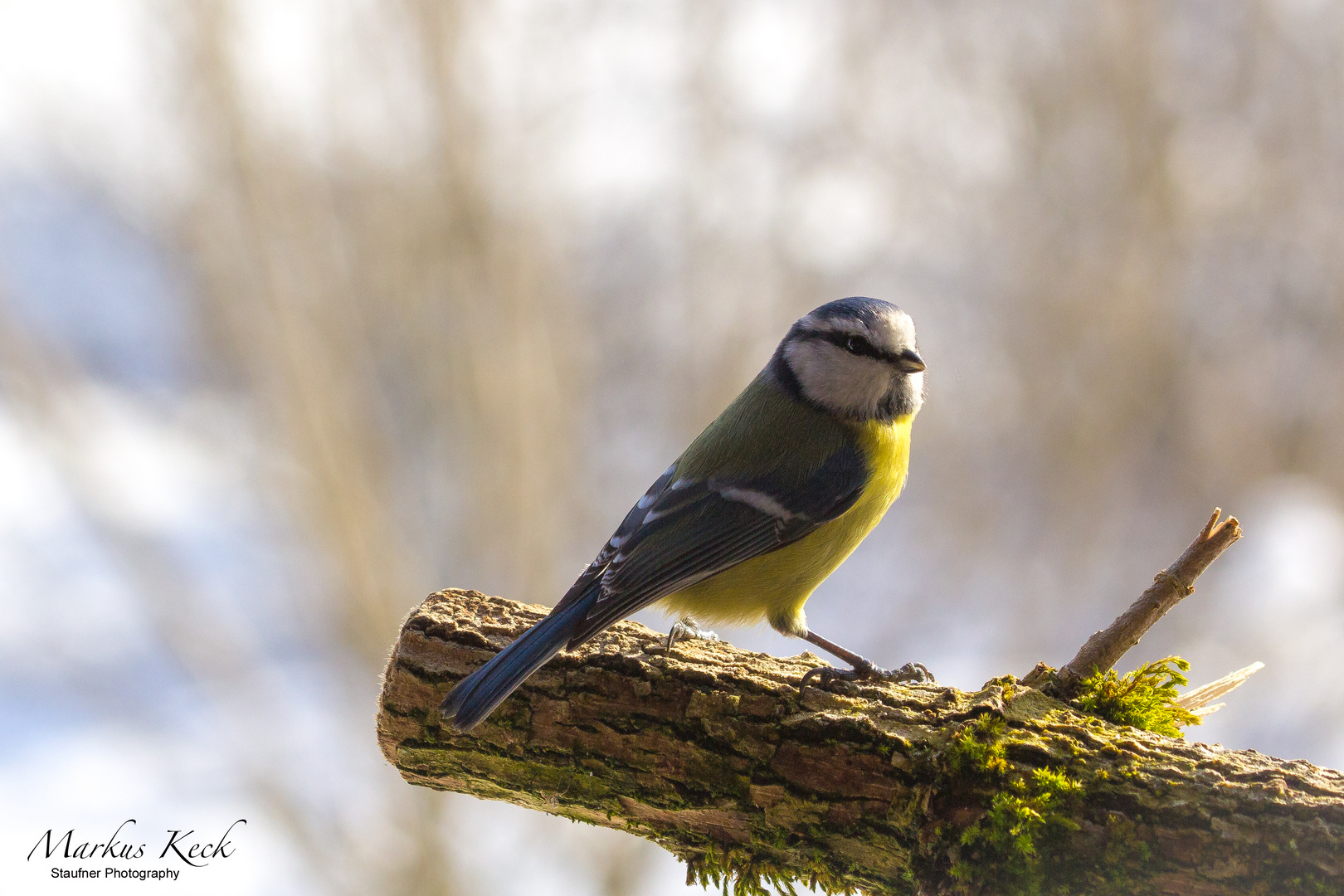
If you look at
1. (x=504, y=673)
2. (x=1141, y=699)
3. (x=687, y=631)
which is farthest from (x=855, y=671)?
(x=504, y=673)

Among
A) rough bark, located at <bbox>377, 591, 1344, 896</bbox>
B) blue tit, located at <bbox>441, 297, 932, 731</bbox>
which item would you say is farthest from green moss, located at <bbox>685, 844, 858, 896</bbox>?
blue tit, located at <bbox>441, 297, 932, 731</bbox>

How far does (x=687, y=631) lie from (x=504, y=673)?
521 mm

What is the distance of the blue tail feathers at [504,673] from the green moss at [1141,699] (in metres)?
0.89

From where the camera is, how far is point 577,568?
3.88 metres

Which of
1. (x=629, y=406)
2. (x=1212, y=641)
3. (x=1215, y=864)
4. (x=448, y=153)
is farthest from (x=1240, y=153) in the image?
(x=1215, y=864)

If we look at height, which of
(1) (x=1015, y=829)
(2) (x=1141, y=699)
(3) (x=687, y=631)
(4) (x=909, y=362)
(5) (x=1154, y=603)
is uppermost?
(4) (x=909, y=362)

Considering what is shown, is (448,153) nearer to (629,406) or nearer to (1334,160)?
(629,406)

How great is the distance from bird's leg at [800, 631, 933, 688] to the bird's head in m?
0.50

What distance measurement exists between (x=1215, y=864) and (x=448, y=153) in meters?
3.10

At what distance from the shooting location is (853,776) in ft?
4.73

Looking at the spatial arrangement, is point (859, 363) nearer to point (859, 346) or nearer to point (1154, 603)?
point (859, 346)

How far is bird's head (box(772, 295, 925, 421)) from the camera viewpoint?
201 cm

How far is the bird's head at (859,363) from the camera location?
2010mm

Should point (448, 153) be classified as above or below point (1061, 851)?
above
